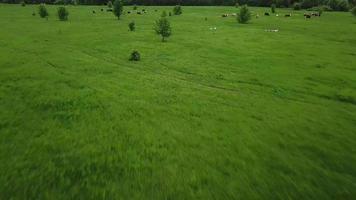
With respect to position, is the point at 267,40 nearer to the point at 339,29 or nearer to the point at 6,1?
the point at 339,29

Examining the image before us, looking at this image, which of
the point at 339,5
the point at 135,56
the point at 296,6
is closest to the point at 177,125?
the point at 135,56

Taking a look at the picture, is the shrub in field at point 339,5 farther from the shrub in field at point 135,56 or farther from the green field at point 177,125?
the shrub in field at point 135,56

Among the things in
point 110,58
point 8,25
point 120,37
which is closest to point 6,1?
point 8,25

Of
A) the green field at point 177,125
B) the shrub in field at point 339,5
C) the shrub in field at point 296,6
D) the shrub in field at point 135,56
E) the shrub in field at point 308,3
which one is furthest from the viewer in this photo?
the shrub in field at point 308,3

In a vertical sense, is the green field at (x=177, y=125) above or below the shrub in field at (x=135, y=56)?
below

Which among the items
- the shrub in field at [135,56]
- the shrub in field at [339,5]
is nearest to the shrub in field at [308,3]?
the shrub in field at [339,5]

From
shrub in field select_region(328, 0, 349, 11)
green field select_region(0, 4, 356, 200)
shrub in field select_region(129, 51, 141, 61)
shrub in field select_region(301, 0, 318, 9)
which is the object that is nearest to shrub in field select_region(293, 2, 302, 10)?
shrub in field select_region(301, 0, 318, 9)

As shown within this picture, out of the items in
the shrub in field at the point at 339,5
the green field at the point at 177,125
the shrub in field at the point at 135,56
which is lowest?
the green field at the point at 177,125
